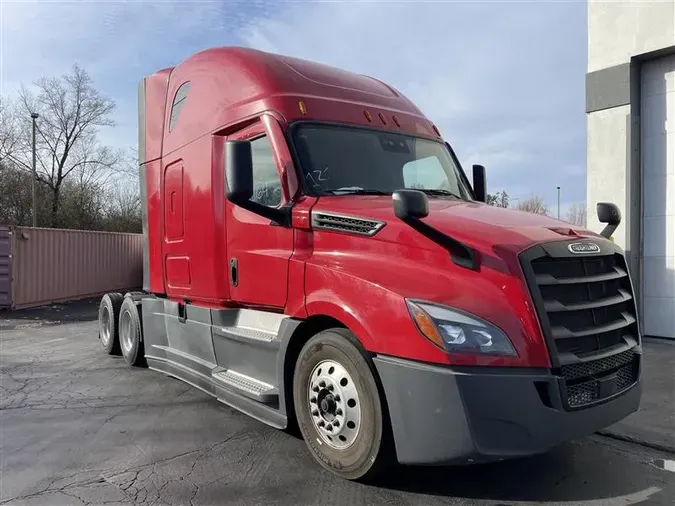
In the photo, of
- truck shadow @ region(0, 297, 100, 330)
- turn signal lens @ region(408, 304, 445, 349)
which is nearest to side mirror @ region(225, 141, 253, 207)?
turn signal lens @ region(408, 304, 445, 349)

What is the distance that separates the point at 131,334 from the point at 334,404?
489 centimetres

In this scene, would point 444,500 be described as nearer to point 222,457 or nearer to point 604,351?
point 604,351

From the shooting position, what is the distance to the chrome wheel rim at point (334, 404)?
11.8 feet

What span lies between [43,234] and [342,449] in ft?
51.9

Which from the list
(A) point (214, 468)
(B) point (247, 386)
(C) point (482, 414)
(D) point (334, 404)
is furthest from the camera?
A: (B) point (247, 386)

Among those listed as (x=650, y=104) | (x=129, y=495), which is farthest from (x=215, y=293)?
(x=650, y=104)

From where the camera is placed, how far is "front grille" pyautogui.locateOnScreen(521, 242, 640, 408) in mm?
3217

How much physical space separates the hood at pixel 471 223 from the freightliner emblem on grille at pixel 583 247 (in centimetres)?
8

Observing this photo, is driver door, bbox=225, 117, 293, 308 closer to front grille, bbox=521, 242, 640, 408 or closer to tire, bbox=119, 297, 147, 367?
front grille, bbox=521, 242, 640, 408

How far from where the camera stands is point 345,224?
149 inches

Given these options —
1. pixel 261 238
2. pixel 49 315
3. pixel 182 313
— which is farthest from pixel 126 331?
pixel 49 315

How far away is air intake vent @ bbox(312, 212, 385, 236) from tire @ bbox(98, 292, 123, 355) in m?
5.65

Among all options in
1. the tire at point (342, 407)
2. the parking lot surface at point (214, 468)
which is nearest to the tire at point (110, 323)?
the parking lot surface at point (214, 468)

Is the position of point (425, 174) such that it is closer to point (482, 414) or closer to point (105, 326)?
point (482, 414)
